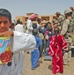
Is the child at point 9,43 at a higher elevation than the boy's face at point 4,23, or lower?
lower

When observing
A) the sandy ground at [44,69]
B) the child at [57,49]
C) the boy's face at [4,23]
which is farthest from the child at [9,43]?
the sandy ground at [44,69]

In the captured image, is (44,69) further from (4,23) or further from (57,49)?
(4,23)

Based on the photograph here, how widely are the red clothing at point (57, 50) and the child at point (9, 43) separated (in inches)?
187

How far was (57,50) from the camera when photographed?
7.16m

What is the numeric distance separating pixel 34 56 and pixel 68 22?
1.46 metres

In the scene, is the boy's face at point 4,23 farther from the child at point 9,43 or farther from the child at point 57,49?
the child at point 57,49

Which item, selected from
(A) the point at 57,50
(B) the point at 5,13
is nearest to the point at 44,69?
(A) the point at 57,50

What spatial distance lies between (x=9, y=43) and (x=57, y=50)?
5.03 metres

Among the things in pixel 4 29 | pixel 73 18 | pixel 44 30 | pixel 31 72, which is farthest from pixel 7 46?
pixel 44 30

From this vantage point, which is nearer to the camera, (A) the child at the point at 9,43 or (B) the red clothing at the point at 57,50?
(A) the child at the point at 9,43

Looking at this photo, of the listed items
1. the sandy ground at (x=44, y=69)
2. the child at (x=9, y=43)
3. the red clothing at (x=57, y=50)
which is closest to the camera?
the child at (x=9, y=43)

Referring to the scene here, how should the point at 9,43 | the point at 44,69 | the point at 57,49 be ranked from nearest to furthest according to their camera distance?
the point at 9,43
the point at 57,49
the point at 44,69

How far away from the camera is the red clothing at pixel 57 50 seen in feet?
23.4

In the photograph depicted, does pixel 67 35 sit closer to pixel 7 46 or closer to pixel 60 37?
pixel 60 37
